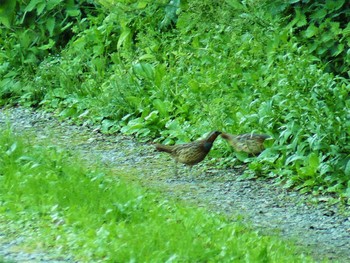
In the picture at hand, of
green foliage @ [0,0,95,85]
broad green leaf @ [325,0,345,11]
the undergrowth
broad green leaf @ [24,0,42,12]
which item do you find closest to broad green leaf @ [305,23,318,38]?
the undergrowth

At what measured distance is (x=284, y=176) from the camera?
10680mm

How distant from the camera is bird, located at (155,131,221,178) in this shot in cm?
1099

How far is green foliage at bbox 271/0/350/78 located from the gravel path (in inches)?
95.2

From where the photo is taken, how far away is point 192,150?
36.0 ft

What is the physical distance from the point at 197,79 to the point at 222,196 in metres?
3.32

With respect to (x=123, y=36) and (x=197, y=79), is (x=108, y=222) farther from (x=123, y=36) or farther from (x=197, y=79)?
(x=123, y=36)

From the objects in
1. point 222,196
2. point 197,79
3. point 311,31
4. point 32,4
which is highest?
point 311,31

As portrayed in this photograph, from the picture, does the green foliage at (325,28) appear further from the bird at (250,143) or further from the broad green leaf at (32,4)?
the broad green leaf at (32,4)

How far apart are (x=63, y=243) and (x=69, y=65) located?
8447mm

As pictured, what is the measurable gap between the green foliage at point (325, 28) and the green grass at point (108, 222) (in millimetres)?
3715

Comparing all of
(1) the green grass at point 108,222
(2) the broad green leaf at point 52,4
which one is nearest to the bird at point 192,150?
(1) the green grass at point 108,222

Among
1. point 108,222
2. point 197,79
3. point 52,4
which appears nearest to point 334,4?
point 197,79

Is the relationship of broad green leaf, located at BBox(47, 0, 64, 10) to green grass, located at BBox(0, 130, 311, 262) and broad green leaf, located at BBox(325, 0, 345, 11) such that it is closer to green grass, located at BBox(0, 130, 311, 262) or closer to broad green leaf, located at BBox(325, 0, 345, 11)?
broad green leaf, located at BBox(325, 0, 345, 11)

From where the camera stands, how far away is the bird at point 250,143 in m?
11.1
